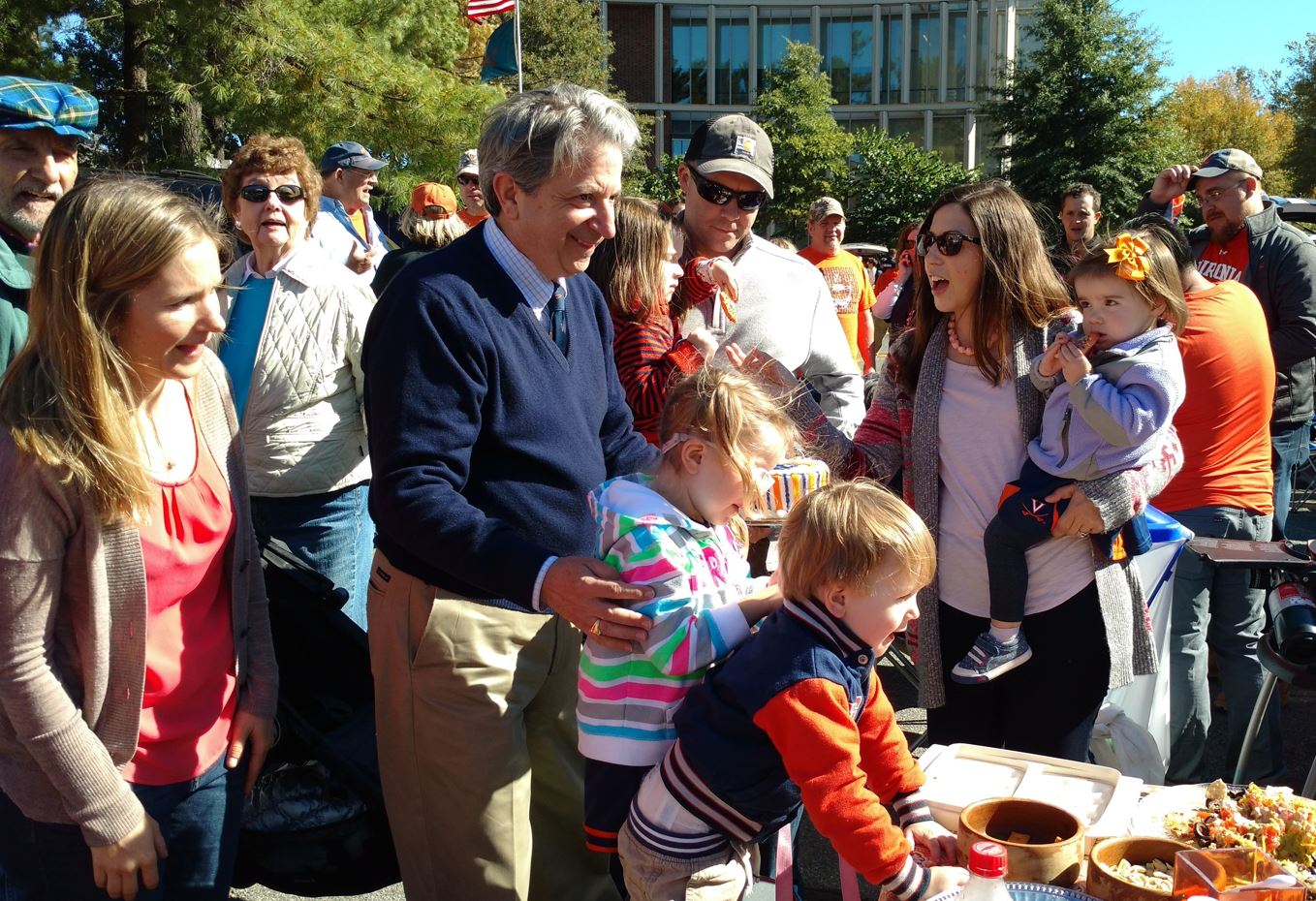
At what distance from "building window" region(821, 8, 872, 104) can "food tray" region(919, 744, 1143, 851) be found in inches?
2153

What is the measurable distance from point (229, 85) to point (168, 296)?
318 inches

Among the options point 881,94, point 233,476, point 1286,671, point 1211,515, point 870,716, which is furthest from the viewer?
point 881,94

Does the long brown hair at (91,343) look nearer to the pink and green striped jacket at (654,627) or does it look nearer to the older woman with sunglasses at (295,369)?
the pink and green striped jacket at (654,627)

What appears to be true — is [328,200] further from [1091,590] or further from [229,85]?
[1091,590]

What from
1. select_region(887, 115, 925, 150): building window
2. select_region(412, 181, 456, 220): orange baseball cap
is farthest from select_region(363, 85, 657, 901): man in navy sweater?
select_region(887, 115, 925, 150): building window

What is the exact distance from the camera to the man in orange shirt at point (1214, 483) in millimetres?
4059

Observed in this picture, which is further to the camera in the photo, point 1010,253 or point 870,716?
point 1010,253

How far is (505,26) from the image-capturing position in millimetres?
14492

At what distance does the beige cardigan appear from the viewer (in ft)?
5.87

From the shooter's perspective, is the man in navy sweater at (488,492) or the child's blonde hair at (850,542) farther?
the man in navy sweater at (488,492)

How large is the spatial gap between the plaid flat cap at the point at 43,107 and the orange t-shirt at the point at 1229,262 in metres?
4.70

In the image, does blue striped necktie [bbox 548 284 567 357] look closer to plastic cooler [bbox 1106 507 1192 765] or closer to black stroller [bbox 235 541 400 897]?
black stroller [bbox 235 541 400 897]

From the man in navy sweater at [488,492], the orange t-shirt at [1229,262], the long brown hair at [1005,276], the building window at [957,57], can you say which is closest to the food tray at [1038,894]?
the man in navy sweater at [488,492]

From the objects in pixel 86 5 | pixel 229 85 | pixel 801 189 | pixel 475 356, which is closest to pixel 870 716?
pixel 475 356
